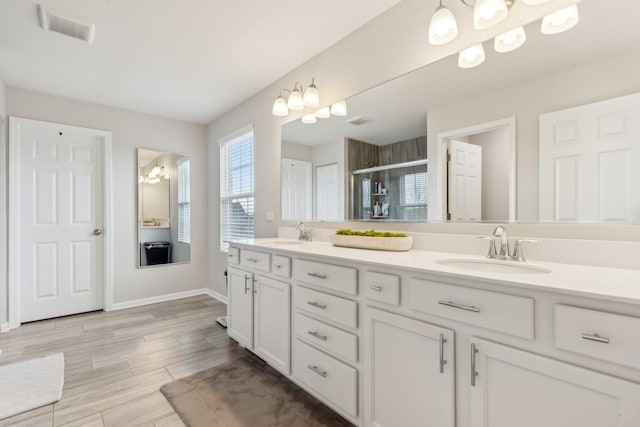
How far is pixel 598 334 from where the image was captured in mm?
839

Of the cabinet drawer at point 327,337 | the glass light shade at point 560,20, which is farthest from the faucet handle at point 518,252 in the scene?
the glass light shade at point 560,20

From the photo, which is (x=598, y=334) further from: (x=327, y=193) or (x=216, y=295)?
(x=216, y=295)

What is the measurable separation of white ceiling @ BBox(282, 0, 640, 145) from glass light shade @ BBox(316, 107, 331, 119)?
0.04 metres

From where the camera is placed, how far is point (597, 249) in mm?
1256

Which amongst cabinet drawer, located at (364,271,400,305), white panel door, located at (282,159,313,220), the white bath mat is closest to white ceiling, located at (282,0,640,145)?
white panel door, located at (282,159,313,220)

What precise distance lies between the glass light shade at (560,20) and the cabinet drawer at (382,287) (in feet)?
4.28

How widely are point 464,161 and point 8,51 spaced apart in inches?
141

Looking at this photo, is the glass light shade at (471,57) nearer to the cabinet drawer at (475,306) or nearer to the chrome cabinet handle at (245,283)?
the cabinet drawer at (475,306)

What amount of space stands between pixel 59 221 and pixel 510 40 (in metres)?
4.40

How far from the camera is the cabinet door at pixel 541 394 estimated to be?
0.82 m

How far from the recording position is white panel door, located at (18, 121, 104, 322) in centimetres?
325

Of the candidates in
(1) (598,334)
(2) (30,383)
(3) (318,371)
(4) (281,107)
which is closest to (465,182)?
(1) (598,334)

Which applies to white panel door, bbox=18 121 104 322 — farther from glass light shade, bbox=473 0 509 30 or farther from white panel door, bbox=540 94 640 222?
white panel door, bbox=540 94 640 222

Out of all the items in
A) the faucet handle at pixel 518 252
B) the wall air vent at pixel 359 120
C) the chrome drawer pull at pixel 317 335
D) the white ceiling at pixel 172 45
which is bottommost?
the chrome drawer pull at pixel 317 335
